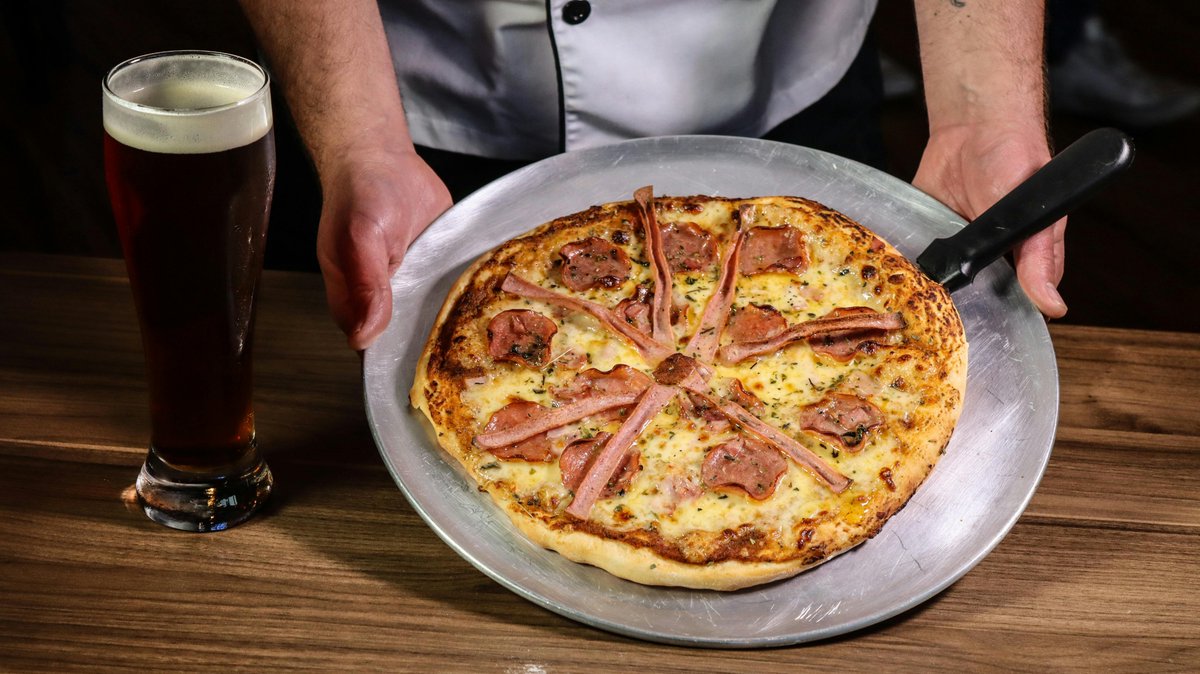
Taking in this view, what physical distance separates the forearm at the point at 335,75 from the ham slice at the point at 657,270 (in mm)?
453

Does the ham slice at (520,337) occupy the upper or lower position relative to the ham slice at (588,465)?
upper

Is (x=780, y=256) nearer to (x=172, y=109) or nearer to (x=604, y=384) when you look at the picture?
(x=604, y=384)

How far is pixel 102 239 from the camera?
4.35 metres

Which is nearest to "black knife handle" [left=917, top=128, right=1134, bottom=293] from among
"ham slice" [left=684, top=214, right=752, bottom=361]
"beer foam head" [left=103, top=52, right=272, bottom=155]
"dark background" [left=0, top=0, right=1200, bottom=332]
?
"ham slice" [left=684, top=214, right=752, bottom=361]

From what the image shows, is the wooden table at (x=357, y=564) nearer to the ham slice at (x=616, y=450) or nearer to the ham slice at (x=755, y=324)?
the ham slice at (x=616, y=450)

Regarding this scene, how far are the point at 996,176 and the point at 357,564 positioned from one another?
126 cm

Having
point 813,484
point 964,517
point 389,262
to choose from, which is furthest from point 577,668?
point 389,262

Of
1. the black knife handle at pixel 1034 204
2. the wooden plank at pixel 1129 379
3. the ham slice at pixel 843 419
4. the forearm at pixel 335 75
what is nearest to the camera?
the ham slice at pixel 843 419

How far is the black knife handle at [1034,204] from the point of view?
1774 mm

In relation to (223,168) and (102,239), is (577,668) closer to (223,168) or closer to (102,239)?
(223,168)

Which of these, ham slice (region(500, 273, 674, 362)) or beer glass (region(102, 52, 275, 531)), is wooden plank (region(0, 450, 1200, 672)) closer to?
beer glass (region(102, 52, 275, 531))

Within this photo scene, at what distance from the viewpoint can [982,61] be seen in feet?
7.29

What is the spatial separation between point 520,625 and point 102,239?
11.4ft

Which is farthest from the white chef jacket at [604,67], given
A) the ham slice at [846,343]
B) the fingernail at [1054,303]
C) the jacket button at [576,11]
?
the fingernail at [1054,303]
